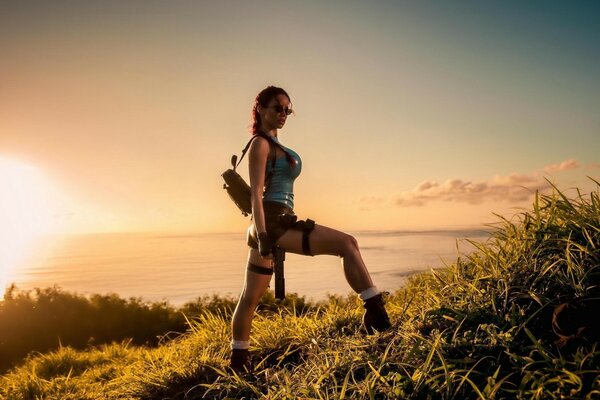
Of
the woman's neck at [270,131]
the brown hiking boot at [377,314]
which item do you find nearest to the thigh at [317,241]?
the brown hiking boot at [377,314]

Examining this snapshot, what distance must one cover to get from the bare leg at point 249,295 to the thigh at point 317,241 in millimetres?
310

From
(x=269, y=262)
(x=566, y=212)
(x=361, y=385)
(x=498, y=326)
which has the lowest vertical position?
(x=361, y=385)

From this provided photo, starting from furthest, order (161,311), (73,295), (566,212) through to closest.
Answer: (73,295), (161,311), (566,212)

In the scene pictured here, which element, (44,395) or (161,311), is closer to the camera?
(44,395)

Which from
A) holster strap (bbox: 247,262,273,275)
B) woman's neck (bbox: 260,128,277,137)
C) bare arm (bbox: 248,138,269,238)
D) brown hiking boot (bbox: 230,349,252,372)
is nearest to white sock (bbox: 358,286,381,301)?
holster strap (bbox: 247,262,273,275)

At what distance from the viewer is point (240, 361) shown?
487 centimetres

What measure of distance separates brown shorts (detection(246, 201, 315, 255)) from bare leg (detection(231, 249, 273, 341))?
7.9 inches

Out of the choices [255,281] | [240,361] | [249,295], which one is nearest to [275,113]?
[255,281]

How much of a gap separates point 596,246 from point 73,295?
1132cm

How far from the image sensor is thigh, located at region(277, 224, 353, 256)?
4559 mm

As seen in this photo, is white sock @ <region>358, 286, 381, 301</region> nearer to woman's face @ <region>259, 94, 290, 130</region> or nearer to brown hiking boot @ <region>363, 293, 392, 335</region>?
brown hiking boot @ <region>363, 293, 392, 335</region>

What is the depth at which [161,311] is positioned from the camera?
11.3 m

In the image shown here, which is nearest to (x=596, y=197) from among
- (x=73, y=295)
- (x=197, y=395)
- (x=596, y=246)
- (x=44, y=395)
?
(x=596, y=246)

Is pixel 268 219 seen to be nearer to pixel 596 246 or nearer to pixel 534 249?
pixel 534 249
